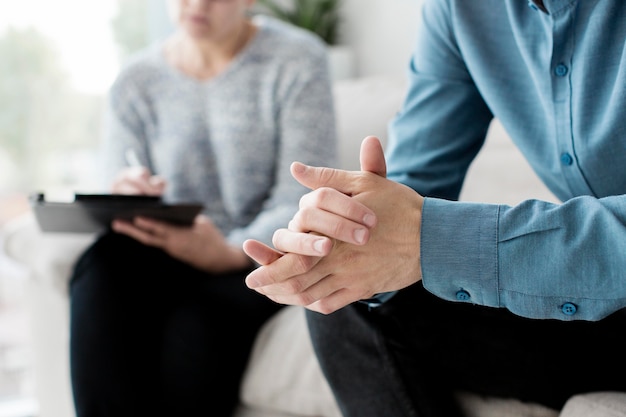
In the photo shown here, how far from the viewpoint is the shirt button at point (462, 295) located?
83 cm

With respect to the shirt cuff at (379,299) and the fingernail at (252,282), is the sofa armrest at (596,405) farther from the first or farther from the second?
the fingernail at (252,282)

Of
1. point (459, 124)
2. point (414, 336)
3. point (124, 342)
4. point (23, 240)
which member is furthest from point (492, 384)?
point (23, 240)

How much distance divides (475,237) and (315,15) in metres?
2.14

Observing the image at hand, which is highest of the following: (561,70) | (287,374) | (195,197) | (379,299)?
(561,70)

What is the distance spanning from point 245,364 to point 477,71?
0.68 meters

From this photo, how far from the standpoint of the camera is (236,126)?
1629 millimetres

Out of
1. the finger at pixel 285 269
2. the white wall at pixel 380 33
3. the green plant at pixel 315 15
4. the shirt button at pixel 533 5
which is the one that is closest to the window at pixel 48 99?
the green plant at pixel 315 15

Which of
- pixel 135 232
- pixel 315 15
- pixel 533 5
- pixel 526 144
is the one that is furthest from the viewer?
pixel 315 15

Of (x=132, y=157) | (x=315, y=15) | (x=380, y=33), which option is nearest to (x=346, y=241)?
(x=132, y=157)

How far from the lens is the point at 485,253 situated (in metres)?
0.81

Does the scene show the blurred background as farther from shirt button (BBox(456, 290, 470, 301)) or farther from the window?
shirt button (BBox(456, 290, 470, 301))

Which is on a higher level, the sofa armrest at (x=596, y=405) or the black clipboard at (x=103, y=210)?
the black clipboard at (x=103, y=210)

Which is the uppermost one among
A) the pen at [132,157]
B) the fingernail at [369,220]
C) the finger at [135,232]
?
the fingernail at [369,220]

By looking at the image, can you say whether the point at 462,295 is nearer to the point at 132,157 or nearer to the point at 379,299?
the point at 379,299
